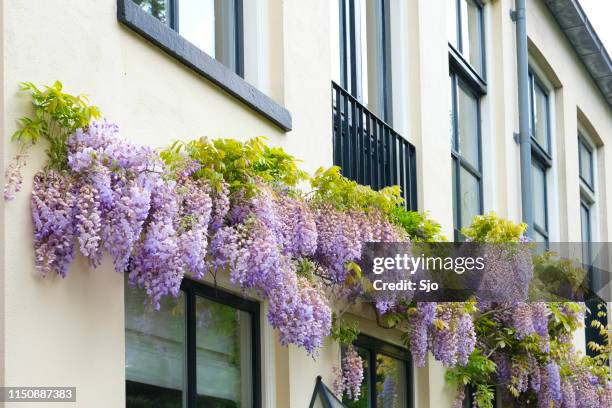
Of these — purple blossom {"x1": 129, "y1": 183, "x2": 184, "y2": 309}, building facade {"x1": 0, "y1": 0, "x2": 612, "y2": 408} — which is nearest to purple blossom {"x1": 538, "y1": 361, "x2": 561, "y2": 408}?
building facade {"x1": 0, "y1": 0, "x2": 612, "y2": 408}

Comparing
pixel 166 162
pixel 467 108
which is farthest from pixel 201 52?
pixel 467 108

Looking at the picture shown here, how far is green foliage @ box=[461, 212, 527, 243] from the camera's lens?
11.7 meters

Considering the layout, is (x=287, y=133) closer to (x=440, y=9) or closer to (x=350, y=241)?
(x=350, y=241)

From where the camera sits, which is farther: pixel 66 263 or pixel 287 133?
pixel 287 133

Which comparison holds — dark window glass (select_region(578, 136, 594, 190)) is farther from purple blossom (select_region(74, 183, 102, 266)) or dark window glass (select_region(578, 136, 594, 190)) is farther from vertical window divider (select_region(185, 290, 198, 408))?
purple blossom (select_region(74, 183, 102, 266))

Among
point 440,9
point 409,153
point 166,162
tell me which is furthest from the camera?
point 440,9

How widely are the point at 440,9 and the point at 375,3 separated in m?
1.32

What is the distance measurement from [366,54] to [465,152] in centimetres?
342

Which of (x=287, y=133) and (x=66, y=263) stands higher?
(x=287, y=133)

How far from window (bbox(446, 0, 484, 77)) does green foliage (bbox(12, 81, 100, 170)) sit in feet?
28.7

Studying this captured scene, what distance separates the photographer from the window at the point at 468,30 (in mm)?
14477

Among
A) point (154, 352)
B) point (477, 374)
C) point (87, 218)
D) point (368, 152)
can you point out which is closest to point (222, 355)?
point (154, 352)

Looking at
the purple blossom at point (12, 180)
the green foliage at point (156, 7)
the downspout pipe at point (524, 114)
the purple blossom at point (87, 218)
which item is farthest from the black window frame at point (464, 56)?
the purple blossom at point (12, 180)

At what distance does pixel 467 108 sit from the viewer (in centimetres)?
1510
